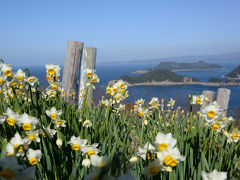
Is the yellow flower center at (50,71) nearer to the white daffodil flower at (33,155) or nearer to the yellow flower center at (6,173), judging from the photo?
the white daffodil flower at (33,155)

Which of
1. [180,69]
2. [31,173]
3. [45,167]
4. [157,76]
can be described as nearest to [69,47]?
[45,167]

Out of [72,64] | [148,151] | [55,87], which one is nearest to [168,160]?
[148,151]

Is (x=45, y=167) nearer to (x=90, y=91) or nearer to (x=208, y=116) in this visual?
(x=208, y=116)

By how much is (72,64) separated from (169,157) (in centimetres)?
406

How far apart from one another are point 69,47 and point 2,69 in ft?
10.0

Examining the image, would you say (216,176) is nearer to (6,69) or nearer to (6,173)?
(6,173)

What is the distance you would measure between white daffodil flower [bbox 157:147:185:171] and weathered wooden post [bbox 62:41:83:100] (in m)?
3.97

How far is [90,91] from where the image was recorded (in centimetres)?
443

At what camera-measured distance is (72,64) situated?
4.70 meters

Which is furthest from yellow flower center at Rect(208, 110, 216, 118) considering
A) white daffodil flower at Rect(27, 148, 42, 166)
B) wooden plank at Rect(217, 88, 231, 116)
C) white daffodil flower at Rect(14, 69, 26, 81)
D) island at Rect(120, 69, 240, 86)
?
island at Rect(120, 69, 240, 86)

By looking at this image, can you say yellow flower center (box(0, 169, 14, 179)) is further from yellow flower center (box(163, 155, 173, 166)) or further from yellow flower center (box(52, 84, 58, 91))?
yellow flower center (box(52, 84, 58, 91))

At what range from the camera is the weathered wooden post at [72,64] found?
462 centimetres

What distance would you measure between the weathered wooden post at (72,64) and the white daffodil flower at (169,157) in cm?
397

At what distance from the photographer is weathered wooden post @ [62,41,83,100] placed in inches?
182
